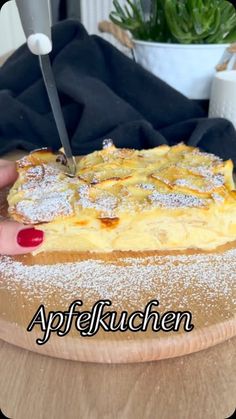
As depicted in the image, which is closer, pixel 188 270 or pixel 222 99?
pixel 188 270

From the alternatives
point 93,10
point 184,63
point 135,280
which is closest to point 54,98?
point 135,280

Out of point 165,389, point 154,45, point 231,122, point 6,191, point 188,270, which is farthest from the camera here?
point 154,45

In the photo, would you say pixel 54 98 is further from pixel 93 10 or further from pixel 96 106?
pixel 93 10

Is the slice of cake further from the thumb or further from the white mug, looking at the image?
the white mug

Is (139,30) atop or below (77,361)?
atop

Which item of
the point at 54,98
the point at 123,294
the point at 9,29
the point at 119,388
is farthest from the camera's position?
the point at 9,29

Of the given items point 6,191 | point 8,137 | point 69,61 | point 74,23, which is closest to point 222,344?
point 6,191

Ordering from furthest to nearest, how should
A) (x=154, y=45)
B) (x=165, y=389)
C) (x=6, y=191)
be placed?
(x=154, y=45)
(x=6, y=191)
(x=165, y=389)

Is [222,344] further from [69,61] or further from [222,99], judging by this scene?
[69,61]
